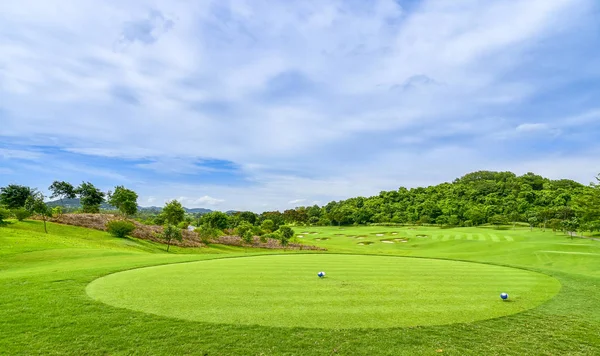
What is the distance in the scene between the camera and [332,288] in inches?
354

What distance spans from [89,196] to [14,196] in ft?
54.0

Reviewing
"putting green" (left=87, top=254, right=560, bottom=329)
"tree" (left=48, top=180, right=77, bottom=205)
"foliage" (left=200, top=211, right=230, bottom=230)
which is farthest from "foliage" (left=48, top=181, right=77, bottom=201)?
"putting green" (left=87, top=254, right=560, bottom=329)

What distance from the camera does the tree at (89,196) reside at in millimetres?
57972

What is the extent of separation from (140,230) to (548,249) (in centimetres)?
4398

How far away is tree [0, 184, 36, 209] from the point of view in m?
42.2

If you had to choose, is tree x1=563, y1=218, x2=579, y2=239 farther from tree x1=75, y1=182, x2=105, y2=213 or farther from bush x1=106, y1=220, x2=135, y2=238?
tree x1=75, y1=182, x2=105, y2=213

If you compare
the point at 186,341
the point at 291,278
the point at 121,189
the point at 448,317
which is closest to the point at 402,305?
the point at 448,317

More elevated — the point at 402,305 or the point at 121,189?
the point at 121,189

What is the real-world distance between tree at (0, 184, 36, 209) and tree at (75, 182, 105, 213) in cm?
1442

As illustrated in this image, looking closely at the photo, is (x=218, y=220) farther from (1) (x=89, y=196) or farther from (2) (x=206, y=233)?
(1) (x=89, y=196)

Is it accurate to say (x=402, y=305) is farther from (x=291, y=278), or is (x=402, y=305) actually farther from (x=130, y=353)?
(x=130, y=353)

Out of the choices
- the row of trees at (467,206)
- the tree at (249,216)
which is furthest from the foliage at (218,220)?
the row of trees at (467,206)

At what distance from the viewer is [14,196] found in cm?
4262

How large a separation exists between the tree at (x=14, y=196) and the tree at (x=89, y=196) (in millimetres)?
14419
